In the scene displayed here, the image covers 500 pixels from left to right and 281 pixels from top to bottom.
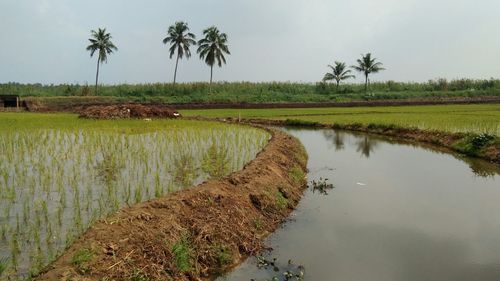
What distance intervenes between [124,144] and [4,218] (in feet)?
21.9

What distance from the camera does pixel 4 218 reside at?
5.31 meters

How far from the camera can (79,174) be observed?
26.2 ft

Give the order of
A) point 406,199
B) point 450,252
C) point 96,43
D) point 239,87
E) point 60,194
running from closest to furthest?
point 450,252 → point 60,194 → point 406,199 → point 96,43 → point 239,87

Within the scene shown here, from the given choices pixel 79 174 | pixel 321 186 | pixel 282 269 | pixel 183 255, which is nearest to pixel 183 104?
pixel 321 186

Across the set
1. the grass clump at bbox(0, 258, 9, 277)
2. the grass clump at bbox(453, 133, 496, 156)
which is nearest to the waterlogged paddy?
the grass clump at bbox(0, 258, 9, 277)

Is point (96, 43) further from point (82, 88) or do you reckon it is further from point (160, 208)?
point (160, 208)

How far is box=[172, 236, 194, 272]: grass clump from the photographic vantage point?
14.9 feet

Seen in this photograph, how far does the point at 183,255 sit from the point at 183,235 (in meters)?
0.37

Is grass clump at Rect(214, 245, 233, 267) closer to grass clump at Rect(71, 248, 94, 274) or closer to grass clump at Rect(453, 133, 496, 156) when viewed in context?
grass clump at Rect(71, 248, 94, 274)

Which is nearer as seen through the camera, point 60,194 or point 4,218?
point 4,218

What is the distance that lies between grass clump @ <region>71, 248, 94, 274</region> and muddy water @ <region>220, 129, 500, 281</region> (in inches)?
63.9

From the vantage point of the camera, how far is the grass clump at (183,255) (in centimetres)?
454

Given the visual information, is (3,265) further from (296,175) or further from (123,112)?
(123,112)

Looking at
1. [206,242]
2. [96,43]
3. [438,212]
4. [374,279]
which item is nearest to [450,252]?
[374,279]
